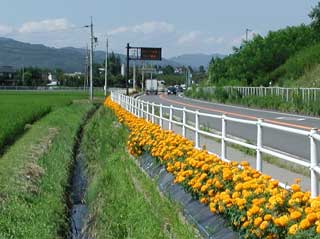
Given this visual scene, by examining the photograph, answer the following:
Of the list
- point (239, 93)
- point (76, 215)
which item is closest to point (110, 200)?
point (76, 215)

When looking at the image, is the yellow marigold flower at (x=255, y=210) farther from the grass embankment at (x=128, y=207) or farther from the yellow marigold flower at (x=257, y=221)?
the grass embankment at (x=128, y=207)

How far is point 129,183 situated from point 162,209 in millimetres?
3269

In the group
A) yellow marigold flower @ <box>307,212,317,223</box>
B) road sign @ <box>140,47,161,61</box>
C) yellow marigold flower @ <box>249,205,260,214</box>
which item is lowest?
yellow marigold flower @ <box>249,205,260,214</box>

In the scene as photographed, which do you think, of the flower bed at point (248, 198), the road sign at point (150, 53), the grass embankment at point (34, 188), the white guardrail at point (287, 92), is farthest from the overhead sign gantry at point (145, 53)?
the flower bed at point (248, 198)

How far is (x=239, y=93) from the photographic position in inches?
2066

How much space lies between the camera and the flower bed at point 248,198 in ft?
19.2

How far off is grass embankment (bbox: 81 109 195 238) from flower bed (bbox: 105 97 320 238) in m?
0.55

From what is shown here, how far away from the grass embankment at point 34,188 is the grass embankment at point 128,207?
0.67 meters

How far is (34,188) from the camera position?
13.5 metres

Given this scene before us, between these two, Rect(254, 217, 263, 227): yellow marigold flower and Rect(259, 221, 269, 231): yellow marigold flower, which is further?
Rect(254, 217, 263, 227): yellow marigold flower

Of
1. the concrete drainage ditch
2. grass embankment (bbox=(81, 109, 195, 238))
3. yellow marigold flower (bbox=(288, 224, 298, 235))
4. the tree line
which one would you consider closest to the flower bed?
yellow marigold flower (bbox=(288, 224, 298, 235))

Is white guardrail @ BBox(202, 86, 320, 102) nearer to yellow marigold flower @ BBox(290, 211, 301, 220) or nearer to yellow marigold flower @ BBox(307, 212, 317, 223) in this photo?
yellow marigold flower @ BBox(290, 211, 301, 220)

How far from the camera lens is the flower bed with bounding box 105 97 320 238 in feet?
19.2

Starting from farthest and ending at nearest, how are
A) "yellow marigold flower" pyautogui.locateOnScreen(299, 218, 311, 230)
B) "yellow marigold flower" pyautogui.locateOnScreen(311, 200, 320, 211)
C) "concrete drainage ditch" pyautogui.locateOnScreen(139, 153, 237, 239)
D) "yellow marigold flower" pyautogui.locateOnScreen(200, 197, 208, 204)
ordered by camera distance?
"yellow marigold flower" pyautogui.locateOnScreen(200, 197, 208, 204) < "concrete drainage ditch" pyautogui.locateOnScreen(139, 153, 237, 239) < "yellow marigold flower" pyautogui.locateOnScreen(311, 200, 320, 211) < "yellow marigold flower" pyautogui.locateOnScreen(299, 218, 311, 230)
